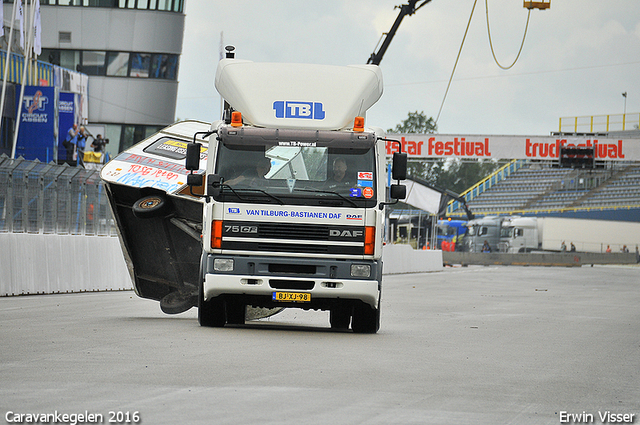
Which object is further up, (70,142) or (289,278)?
(70,142)

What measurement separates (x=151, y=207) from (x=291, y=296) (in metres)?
2.75

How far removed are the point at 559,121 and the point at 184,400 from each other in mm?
72494

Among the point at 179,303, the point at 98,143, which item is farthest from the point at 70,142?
the point at 179,303

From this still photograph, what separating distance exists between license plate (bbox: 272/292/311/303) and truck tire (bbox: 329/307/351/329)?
4.82 feet

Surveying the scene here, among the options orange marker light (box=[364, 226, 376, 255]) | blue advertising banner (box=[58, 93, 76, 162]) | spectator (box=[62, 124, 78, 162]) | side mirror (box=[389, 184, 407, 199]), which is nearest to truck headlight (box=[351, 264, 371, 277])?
orange marker light (box=[364, 226, 376, 255])

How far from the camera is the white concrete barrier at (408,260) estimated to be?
126 feet

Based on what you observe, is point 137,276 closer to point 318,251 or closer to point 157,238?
point 157,238

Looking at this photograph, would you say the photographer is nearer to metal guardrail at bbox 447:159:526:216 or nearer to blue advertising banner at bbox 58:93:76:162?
blue advertising banner at bbox 58:93:76:162

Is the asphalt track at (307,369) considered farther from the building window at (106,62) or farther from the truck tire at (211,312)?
the building window at (106,62)

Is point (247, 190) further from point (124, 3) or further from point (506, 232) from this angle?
point (506, 232)

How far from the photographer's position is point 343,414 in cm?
623

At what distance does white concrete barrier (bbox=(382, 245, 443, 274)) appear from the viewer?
38406 mm

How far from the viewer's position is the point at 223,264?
11680 mm

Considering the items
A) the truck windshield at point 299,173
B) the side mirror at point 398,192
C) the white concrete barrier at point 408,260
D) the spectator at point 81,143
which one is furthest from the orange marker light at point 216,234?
the spectator at point 81,143
